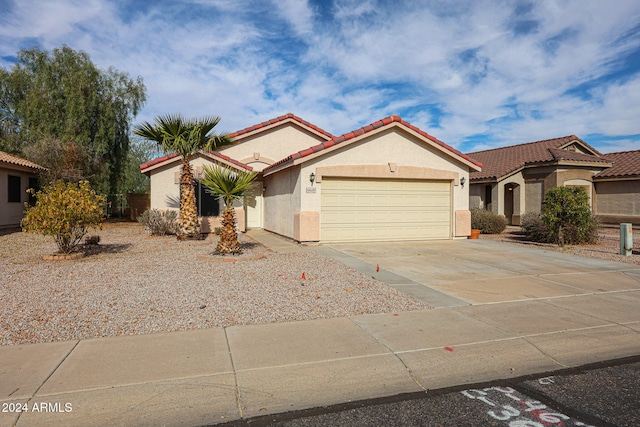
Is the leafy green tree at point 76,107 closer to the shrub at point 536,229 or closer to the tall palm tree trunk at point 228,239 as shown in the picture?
the tall palm tree trunk at point 228,239

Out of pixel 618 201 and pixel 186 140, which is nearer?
pixel 186 140

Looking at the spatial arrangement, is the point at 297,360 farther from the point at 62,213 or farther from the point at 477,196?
the point at 477,196

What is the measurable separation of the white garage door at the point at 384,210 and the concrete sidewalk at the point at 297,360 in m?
8.08

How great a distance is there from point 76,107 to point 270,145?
11738 mm

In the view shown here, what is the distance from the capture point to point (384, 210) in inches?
608

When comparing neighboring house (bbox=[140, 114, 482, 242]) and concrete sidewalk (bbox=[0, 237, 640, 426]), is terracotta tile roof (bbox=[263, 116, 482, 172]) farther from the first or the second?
concrete sidewalk (bbox=[0, 237, 640, 426])

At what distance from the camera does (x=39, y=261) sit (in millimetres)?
10977

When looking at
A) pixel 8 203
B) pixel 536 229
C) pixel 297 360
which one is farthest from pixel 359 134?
pixel 8 203

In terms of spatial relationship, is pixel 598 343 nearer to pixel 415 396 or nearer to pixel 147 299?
pixel 415 396

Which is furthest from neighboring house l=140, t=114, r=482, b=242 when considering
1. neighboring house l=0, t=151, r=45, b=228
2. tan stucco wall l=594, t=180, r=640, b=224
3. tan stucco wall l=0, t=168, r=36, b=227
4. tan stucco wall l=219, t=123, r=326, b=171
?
tan stucco wall l=0, t=168, r=36, b=227

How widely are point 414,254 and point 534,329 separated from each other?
668cm

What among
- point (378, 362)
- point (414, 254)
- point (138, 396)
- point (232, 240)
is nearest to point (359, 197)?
point (414, 254)

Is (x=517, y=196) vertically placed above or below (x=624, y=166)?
below

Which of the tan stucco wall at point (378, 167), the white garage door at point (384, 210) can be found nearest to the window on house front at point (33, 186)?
the tan stucco wall at point (378, 167)
